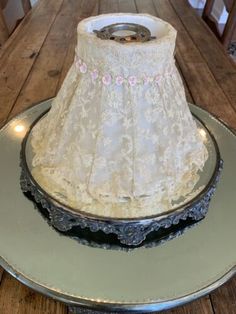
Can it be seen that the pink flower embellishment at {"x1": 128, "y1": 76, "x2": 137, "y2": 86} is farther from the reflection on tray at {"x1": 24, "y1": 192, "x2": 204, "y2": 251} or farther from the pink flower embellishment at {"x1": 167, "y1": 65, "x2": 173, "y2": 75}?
the reflection on tray at {"x1": 24, "y1": 192, "x2": 204, "y2": 251}

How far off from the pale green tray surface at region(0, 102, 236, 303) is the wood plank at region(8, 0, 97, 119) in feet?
1.32

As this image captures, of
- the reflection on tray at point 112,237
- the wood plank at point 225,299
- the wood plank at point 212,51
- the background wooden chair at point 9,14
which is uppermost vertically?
the reflection on tray at point 112,237

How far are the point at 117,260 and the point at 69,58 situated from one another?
0.75m

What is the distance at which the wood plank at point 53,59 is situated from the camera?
951mm

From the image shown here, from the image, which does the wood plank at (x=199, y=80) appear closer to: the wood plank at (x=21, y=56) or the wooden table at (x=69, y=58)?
the wooden table at (x=69, y=58)

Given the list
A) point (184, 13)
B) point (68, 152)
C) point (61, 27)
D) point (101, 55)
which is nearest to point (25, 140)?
point (68, 152)

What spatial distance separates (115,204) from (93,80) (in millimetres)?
178

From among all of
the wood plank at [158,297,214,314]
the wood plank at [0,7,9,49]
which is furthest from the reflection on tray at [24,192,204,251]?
the wood plank at [0,7,9,49]

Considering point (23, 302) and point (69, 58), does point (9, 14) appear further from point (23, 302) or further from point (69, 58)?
point (23, 302)

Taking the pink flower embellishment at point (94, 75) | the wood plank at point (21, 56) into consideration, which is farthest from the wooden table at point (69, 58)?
the pink flower embellishment at point (94, 75)

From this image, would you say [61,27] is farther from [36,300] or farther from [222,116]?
[36,300]

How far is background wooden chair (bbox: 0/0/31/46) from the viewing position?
1.32m

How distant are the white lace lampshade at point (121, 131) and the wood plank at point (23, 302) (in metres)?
0.15

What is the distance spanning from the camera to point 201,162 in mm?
605
